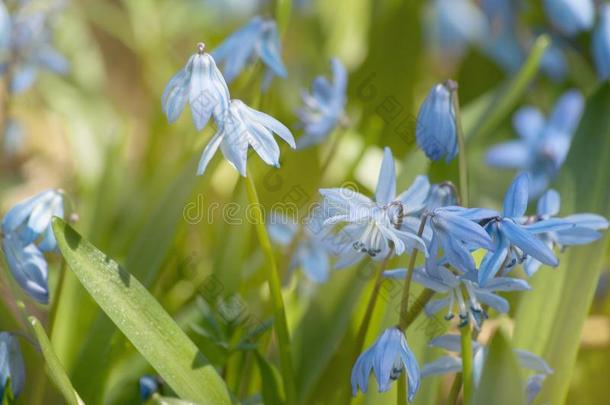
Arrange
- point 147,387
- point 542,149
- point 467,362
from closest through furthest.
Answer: point 467,362, point 147,387, point 542,149

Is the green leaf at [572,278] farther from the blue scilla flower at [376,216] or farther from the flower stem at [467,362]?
the blue scilla flower at [376,216]

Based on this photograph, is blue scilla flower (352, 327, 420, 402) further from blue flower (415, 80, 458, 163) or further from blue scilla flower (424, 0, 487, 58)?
blue scilla flower (424, 0, 487, 58)

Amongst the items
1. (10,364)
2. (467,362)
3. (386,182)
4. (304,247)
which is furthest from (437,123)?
(10,364)

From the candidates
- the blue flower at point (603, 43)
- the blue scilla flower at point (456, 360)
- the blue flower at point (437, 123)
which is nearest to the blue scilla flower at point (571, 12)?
the blue flower at point (603, 43)

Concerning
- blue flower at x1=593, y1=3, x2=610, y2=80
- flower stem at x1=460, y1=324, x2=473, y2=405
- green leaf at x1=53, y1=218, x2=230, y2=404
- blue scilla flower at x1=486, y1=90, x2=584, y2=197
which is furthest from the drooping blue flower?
blue flower at x1=593, y1=3, x2=610, y2=80

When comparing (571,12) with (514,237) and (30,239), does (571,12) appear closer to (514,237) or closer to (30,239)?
(514,237)
